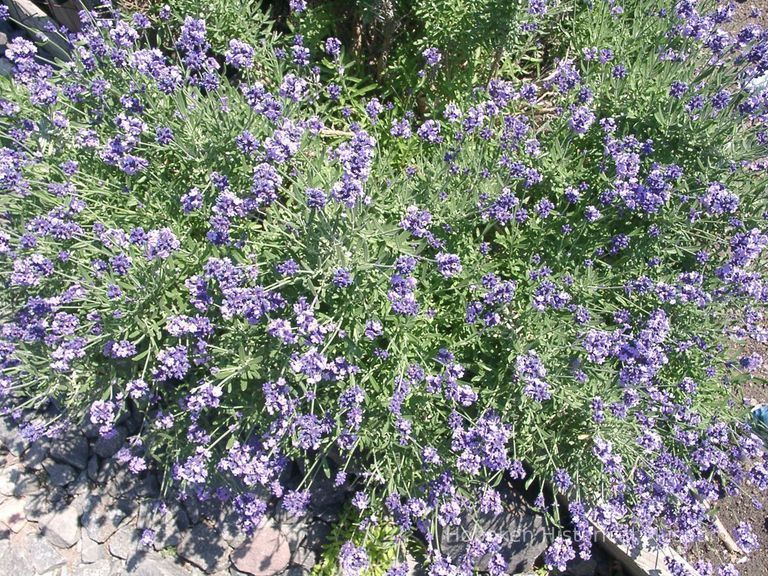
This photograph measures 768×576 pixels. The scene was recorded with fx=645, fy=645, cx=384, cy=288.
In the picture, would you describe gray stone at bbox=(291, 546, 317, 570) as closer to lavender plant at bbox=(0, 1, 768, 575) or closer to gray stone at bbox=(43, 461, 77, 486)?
lavender plant at bbox=(0, 1, 768, 575)

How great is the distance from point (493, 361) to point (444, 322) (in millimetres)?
373

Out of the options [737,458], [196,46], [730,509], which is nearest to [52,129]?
[196,46]

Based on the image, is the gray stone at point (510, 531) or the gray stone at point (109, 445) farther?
the gray stone at point (109, 445)

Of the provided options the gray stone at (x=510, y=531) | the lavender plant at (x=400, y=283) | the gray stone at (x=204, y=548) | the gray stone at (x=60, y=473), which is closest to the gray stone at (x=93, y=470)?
the gray stone at (x=60, y=473)

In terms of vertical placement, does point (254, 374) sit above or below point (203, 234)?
below

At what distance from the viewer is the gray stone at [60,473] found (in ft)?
14.3

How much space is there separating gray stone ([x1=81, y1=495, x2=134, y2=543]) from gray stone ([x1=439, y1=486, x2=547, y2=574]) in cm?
212

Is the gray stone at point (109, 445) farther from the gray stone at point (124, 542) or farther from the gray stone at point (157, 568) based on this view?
the gray stone at point (157, 568)

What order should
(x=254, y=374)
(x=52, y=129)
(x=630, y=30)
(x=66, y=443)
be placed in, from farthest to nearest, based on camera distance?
(x=630, y=30), (x=66, y=443), (x=52, y=129), (x=254, y=374)

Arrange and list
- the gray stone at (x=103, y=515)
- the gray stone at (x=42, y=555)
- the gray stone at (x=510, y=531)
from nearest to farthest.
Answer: the gray stone at (x=510, y=531), the gray stone at (x=42, y=555), the gray stone at (x=103, y=515)

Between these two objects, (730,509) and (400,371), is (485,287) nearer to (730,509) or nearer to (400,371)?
(400,371)

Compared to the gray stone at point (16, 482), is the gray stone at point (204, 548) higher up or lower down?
higher up

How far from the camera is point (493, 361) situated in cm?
383

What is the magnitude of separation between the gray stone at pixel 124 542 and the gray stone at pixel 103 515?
0.05 metres
